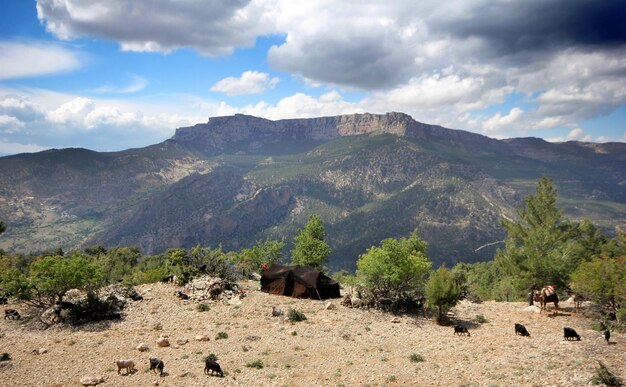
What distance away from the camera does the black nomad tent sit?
1459 inches

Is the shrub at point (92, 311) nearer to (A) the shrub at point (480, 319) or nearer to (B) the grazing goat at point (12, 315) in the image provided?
(B) the grazing goat at point (12, 315)

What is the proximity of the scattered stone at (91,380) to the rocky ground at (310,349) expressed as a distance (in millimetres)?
613

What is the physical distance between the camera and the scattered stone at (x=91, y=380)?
1797 centimetres

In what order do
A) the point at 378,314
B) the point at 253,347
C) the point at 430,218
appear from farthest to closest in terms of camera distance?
the point at 430,218 → the point at 378,314 → the point at 253,347

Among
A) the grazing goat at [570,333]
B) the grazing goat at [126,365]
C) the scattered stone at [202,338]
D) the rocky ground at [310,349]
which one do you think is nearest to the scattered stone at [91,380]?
the rocky ground at [310,349]

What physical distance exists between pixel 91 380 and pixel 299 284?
21.6m

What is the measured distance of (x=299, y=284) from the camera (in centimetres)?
3753

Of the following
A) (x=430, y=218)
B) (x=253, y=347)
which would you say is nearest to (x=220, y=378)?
(x=253, y=347)

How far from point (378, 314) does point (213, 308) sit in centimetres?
1427

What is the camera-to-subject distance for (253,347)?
23578mm

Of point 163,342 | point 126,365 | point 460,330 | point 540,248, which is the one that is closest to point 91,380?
point 126,365

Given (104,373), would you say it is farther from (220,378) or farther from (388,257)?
(388,257)

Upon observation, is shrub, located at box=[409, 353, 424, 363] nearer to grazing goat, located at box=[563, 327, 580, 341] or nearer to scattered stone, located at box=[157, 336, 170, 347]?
grazing goat, located at box=[563, 327, 580, 341]

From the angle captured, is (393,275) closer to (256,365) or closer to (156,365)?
(256,365)
